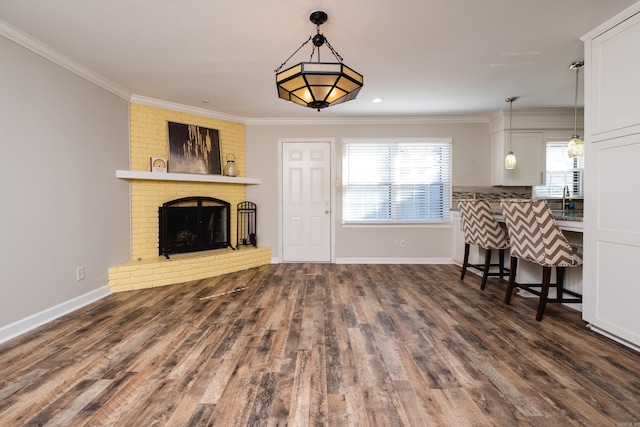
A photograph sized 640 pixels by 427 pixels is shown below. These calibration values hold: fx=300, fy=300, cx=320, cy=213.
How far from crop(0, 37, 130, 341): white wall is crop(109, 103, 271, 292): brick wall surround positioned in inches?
11.0

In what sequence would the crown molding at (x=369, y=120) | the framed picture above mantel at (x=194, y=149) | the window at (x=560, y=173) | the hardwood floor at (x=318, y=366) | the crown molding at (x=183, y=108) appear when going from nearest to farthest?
the hardwood floor at (x=318, y=366)
the crown molding at (x=183, y=108)
the framed picture above mantel at (x=194, y=149)
the window at (x=560, y=173)
the crown molding at (x=369, y=120)

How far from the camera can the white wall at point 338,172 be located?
4.99m

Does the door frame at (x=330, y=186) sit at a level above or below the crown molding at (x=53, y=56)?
below

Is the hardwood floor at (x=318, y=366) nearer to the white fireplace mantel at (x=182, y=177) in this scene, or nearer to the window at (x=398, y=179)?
the white fireplace mantel at (x=182, y=177)

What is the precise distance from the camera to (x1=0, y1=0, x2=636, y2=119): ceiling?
217cm

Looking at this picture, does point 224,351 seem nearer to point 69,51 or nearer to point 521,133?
point 69,51

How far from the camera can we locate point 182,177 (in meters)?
4.09

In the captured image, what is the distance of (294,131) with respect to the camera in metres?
5.03

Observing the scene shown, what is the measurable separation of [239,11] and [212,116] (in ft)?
8.84

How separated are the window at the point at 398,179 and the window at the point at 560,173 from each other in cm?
150

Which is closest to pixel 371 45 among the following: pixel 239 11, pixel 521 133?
pixel 239 11

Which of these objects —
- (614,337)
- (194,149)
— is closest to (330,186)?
(194,149)

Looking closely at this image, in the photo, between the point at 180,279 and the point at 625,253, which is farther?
the point at 180,279

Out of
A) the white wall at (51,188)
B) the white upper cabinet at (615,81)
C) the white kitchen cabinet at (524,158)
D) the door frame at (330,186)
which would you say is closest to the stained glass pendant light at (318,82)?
the white upper cabinet at (615,81)
